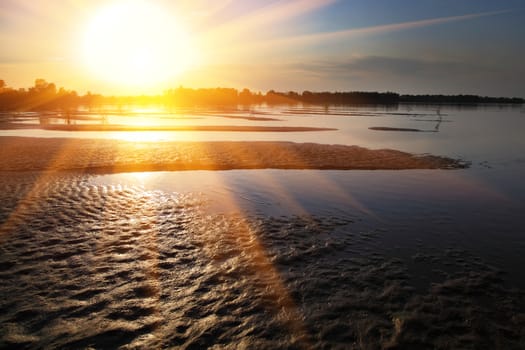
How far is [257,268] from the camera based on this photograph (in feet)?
25.9

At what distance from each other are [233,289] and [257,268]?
107 centimetres

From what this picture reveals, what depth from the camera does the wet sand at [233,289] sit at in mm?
5521

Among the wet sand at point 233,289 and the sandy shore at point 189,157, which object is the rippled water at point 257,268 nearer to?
the wet sand at point 233,289

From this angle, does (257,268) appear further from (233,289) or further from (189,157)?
(189,157)

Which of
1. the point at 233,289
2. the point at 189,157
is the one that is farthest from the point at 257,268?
the point at 189,157

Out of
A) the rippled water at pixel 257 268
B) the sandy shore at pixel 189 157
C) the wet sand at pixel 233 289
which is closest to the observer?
the wet sand at pixel 233 289

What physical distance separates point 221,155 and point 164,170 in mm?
5495

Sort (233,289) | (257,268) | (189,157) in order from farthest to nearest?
1. (189,157)
2. (257,268)
3. (233,289)

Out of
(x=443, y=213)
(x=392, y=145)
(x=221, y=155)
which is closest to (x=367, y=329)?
(x=443, y=213)

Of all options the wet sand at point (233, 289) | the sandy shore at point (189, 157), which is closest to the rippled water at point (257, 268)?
the wet sand at point (233, 289)

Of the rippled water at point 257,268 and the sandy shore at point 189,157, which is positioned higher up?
the sandy shore at point 189,157

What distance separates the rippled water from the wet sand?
31 millimetres

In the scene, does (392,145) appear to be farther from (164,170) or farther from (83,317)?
(83,317)

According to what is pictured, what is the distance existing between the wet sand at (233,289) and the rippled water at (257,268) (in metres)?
0.03
